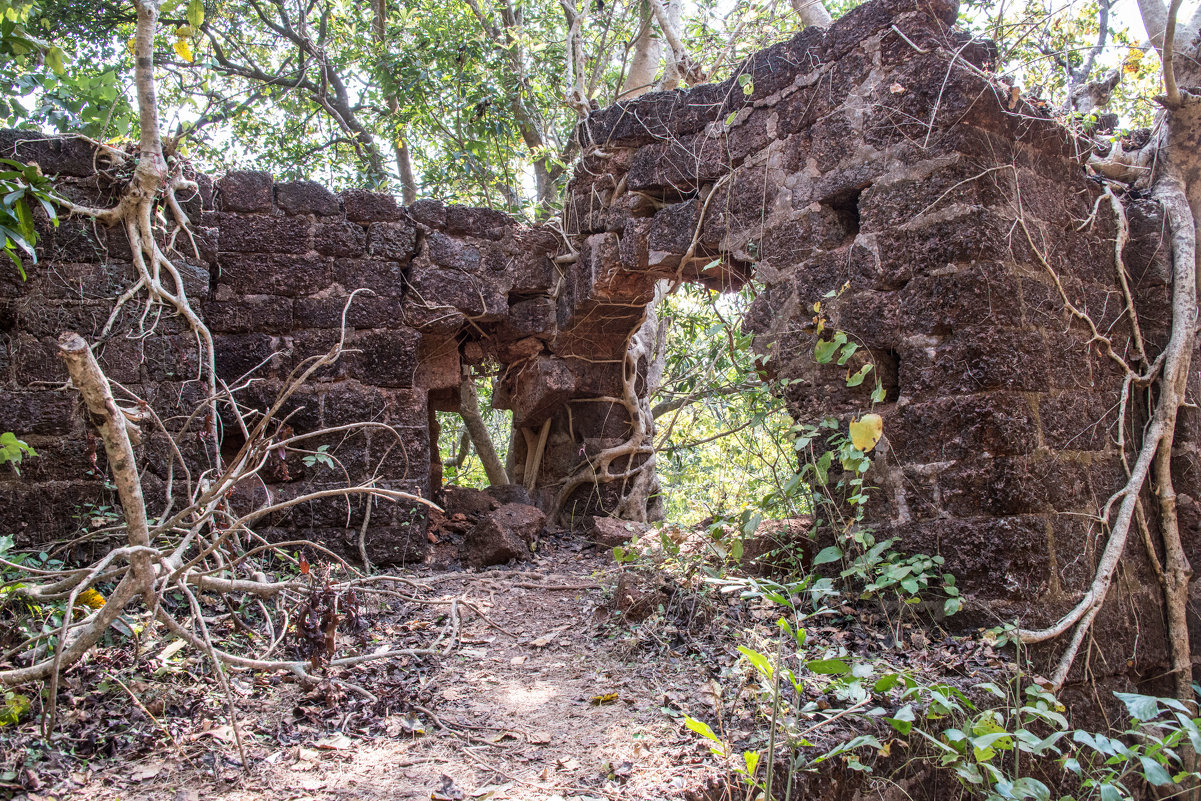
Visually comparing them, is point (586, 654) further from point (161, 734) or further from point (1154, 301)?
point (1154, 301)

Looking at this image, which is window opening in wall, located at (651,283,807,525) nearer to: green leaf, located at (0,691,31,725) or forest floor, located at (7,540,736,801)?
forest floor, located at (7,540,736,801)

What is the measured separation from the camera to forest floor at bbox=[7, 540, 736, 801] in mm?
1851

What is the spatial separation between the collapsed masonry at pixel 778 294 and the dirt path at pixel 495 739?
3.43 feet

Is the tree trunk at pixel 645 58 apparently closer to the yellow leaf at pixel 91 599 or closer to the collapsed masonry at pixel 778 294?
the collapsed masonry at pixel 778 294

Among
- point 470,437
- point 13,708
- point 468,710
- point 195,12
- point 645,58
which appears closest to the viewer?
point 13,708

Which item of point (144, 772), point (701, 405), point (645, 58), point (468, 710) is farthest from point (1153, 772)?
point (645, 58)

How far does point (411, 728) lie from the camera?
2.21 m

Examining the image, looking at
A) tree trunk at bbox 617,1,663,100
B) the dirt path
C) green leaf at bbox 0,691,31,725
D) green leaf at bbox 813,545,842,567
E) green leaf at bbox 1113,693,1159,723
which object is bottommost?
green leaf at bbox 1113,693,1159,723

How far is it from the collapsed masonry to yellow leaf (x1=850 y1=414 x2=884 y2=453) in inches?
10.0

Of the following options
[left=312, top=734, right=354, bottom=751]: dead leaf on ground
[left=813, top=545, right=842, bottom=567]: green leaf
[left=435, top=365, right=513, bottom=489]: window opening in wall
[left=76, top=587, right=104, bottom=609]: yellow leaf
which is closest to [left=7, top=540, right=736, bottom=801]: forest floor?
[left=312, top=734, right=354, bottom=751]: dead leaf on ground

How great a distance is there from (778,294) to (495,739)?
2.13 metres

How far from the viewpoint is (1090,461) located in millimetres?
2855

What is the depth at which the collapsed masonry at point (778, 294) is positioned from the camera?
2.78 m

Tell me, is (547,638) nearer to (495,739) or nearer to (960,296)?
(495,739)
